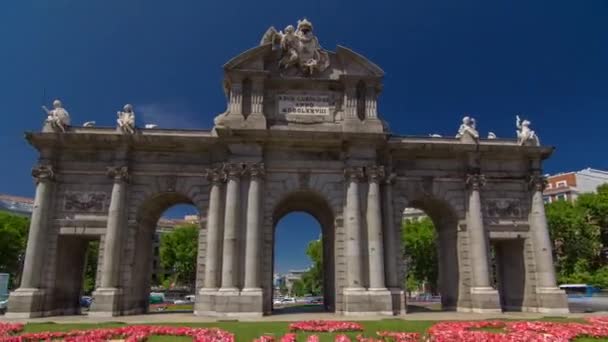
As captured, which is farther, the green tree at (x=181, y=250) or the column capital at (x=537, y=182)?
the green tree at (x=181, y=250)

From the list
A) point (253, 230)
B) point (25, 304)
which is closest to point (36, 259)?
point (25, 304)

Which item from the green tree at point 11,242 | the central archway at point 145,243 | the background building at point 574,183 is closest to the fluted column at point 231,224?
the central archway at point 145,243

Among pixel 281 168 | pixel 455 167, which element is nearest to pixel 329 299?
pixel 281 168

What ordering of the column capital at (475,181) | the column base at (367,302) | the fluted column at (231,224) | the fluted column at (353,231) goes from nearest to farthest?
the column base at (367,302), the fluted column at (231,224), the fluted column at (353,231), the column capital at (475,181)

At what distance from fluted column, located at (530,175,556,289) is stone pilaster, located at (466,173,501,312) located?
3608 mm

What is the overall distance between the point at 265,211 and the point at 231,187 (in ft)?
8.49

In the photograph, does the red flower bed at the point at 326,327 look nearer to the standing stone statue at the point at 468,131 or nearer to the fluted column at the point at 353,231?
the fluted column at the point at 353,231

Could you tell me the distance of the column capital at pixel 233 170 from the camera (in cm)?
2659

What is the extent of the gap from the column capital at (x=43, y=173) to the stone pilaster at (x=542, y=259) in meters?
31.2

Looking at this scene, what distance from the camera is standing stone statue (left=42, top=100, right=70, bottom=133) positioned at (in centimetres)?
2716

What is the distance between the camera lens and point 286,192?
2745 cm

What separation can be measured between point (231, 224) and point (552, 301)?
67.3 ft

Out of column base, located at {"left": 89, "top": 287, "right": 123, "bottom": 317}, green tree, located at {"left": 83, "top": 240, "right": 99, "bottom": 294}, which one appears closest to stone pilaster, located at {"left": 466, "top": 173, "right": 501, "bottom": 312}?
column base, located at {"left": 89, "top": 287, "right": 123, "bottom": 317}

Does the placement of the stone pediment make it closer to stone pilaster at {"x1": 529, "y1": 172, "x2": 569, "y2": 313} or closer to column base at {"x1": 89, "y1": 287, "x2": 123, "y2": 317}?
stone pilaster at {"x1": 529, "y1": 172, "x2": 569, "y2": 313}
